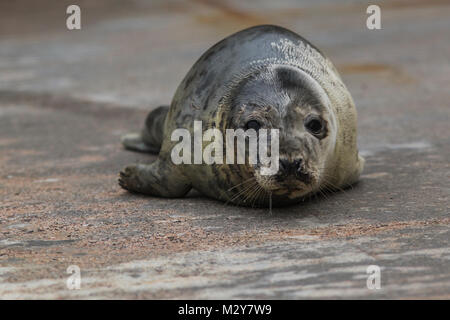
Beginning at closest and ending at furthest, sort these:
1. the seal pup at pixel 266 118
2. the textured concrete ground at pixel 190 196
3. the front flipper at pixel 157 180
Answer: the textured concrete ground at pixel 190 196
the seal pup at pixel 266 118
the front flipper at pixel 157 180

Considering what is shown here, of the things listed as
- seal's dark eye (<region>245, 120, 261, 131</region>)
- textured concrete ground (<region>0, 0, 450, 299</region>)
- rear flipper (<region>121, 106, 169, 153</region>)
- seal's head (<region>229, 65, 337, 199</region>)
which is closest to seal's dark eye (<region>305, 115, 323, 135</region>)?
seal's head (<region>229, 65, 337, 199</region>)

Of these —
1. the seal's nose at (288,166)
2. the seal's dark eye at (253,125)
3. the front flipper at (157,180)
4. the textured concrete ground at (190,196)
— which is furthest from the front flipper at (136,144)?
the seal's nose at (288,166)

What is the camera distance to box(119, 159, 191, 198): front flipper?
575cm

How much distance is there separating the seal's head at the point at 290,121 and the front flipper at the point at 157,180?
26.1 inches

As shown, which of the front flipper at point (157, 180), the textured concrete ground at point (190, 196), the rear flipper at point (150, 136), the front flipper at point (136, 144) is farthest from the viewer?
the front flipper at point (136, 144)

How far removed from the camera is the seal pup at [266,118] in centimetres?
507

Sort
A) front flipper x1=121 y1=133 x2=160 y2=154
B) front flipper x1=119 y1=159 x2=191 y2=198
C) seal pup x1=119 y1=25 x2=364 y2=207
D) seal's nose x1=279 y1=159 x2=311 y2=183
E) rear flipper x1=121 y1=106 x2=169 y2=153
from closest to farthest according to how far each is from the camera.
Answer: seal's nose x1=279 y1=159 x2=311 y2=183
seal pup x1=119 y1=25 x2=364 y2=207
front flipper x1=119 y1=159 x2=191 y2=198
rear flipper x1=121 y1=106 x2=169 y2=153
front flipper x1=121 y1=133 x2=160 y2=154

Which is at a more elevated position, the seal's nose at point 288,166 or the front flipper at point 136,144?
the seal's nose at point 288,166

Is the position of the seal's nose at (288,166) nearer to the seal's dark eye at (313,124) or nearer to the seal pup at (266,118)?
the seal pup at (266,118)

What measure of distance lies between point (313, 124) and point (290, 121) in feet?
0.46

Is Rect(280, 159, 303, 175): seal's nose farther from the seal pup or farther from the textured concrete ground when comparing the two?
the textured concrete ground

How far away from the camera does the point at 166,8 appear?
14906mm

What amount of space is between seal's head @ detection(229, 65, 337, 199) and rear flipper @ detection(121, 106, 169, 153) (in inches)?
65.9

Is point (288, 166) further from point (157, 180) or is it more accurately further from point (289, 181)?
point (157, 180)
